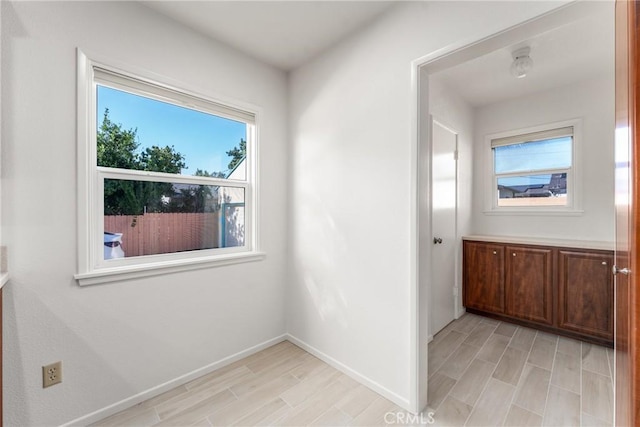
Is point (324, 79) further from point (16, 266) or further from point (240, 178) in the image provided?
point (16, 266)

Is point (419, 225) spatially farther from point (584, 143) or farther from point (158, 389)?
point (584, 143)

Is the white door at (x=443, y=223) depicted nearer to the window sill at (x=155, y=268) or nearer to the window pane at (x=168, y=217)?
the window sill at (x=155, y=268)

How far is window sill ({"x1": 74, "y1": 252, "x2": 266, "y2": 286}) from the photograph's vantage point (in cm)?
158

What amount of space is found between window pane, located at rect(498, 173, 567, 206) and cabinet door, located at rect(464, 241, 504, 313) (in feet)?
2.32

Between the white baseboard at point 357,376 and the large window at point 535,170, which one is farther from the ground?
the large window at point 535,170

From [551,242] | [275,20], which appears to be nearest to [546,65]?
[551,242]

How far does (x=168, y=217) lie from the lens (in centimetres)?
198

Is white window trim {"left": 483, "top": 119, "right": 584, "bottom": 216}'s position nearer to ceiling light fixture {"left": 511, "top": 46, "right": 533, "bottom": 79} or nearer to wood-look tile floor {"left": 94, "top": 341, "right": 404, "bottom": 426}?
ceiling light fixture {"left": 511, "top": 46, "right": 533, "bottom": 79}

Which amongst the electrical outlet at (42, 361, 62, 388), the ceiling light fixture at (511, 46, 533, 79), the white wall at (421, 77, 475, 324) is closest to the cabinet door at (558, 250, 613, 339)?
the white wall at (421, 77, 475, 324)

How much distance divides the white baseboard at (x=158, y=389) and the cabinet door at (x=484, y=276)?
2342 mm

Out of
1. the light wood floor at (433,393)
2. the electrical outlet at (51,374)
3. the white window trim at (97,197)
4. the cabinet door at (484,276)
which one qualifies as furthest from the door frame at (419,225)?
the electrical outlet at (51,374)

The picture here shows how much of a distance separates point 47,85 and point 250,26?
4.14ft

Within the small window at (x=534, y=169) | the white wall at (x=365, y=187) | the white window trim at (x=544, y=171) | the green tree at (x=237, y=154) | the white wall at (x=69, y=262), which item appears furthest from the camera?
the small window at (x=534, y=169)

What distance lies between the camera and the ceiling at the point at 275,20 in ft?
5.77
